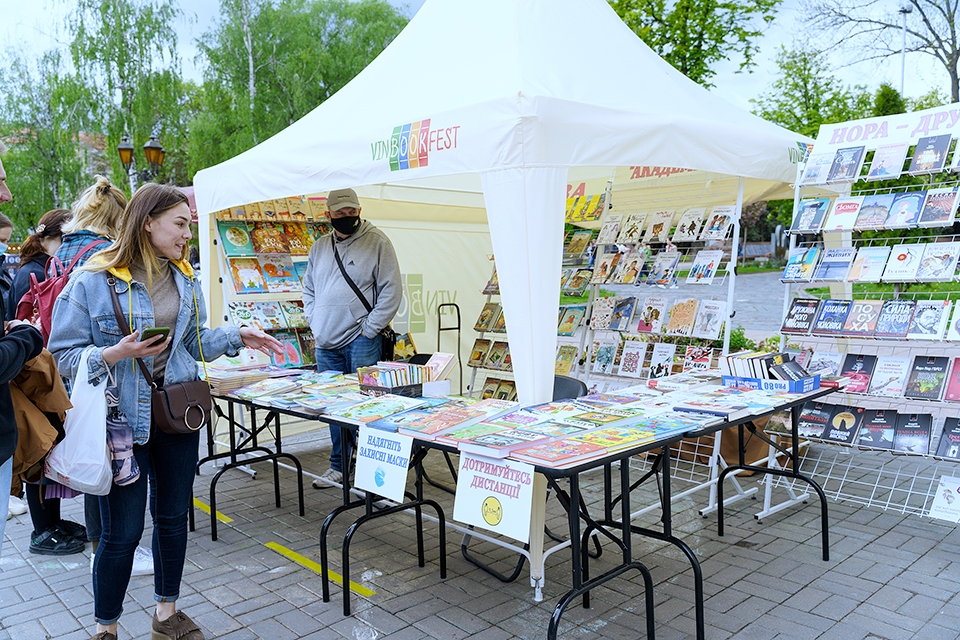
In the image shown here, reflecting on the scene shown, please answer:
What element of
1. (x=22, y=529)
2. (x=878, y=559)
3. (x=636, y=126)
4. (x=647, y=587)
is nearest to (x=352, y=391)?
(x=647, y=587)

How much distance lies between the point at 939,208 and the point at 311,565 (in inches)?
149

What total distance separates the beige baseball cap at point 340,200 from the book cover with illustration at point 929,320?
11.3 ft

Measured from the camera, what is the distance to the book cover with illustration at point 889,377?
3770mm

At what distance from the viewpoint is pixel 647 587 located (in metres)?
2.71

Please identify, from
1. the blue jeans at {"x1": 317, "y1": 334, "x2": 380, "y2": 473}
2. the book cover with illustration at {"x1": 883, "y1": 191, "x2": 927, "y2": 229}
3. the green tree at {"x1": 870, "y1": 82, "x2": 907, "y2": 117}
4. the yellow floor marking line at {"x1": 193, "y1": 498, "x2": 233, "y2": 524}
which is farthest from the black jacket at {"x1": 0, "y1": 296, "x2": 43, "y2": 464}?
the green tree at {"x1": 870, "y1": 82, "x2": 907, "y2": 117}

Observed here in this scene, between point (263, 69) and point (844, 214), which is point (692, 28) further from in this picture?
point (263, 69)

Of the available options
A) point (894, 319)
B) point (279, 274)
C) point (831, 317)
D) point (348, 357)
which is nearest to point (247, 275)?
point (279, 274)

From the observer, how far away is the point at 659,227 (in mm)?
4867

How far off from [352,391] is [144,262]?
1.43 meters

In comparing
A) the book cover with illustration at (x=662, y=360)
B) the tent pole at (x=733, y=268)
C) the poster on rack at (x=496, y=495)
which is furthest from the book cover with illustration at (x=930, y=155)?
the poster on rack at (x=496, y=495)

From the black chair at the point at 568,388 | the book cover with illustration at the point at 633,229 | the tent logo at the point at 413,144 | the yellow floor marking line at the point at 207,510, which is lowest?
the yellow floor marking line at the point at 207,510

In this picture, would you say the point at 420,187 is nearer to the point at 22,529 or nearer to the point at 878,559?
the point at 22,529

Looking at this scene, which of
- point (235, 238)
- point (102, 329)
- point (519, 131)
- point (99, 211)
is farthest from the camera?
point (235, 238)

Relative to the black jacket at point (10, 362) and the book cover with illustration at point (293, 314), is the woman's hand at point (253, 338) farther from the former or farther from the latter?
the book cover with illustration at point (293, 314)
